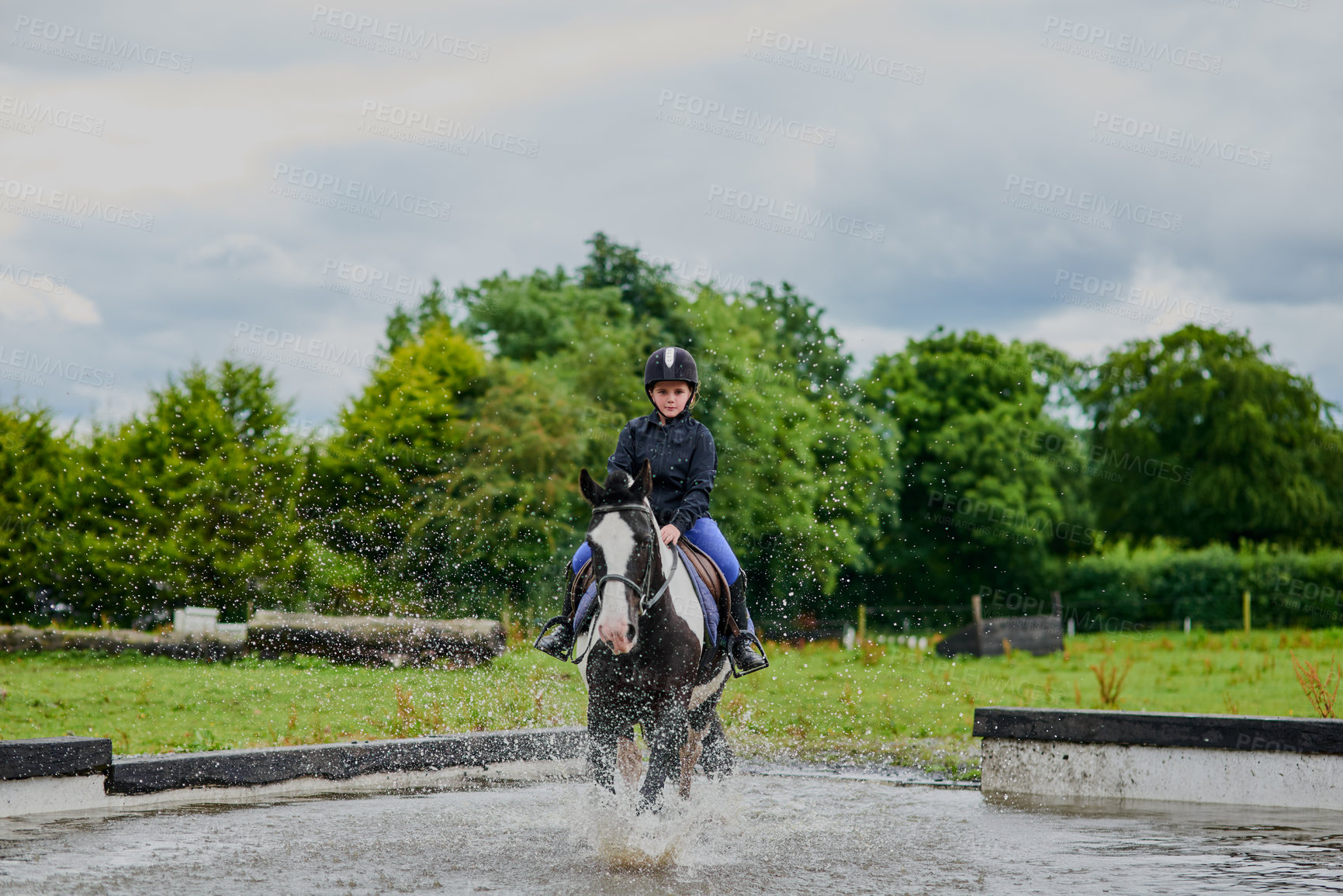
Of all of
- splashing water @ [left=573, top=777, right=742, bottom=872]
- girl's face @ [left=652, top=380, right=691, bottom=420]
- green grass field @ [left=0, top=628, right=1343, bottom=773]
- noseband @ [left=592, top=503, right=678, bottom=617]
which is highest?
girl's face @ [left=652, top=380, right=691, bottom=420]

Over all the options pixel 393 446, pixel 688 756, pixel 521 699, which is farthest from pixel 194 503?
pixel 688 756

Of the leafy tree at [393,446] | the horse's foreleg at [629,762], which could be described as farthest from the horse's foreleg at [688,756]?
the leafy tree at [393,446]

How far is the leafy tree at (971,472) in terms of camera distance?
52.3 metres

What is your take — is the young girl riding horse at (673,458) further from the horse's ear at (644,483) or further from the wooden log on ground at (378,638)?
the wooden log on ground at (378,638)

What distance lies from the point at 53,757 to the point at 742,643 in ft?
15.7

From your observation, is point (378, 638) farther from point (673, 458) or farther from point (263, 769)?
point (673, 458)

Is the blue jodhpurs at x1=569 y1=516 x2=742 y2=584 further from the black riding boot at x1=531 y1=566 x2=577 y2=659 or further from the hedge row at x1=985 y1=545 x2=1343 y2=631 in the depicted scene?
the hedge row at x1=985 y1=545 x2=1343 y2=631

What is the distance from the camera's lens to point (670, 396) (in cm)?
814

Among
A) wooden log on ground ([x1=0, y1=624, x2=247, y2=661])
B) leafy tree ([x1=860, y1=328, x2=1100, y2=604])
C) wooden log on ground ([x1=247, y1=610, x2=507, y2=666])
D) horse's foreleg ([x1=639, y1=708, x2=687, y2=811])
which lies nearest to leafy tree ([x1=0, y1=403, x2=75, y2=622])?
wooden log on ground ([x1=0, y1=624, x2=247, y2=661])

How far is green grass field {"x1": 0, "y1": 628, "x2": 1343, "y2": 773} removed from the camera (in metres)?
13.1

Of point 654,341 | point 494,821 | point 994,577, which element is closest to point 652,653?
point 494,821

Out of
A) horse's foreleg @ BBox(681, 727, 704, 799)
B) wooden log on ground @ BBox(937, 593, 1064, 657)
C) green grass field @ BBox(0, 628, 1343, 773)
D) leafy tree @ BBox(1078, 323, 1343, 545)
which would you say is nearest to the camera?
horse's foreleg @ BBox(681, 727, 704, 799)

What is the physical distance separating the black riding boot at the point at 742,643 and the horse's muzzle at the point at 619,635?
1.65 meters

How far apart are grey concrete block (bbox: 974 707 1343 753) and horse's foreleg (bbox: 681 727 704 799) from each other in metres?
3.18
